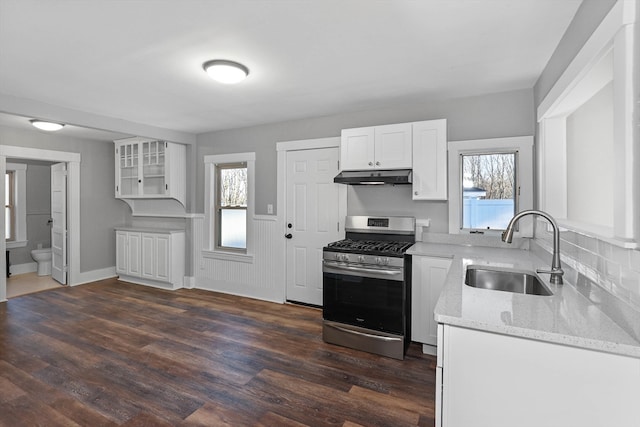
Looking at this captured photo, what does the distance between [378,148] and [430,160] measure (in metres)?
0.52

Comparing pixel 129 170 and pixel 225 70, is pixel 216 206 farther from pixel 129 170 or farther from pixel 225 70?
pixel 225 70

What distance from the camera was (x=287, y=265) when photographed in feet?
14.2

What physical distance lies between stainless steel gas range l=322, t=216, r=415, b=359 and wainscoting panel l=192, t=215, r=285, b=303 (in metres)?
1.37

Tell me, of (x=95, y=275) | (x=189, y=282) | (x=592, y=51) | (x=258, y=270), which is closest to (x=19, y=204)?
(x=95, y=275)

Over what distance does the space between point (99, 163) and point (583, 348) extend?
673cm

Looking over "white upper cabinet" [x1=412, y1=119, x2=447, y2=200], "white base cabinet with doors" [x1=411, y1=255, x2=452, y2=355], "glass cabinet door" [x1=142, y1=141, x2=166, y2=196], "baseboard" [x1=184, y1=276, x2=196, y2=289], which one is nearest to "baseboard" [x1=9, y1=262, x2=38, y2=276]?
"glass cabinet door" [x1=142, y1=141, x2=166, y2=196]

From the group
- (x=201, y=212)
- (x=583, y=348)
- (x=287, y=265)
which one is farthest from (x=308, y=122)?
(x=583, y=348)

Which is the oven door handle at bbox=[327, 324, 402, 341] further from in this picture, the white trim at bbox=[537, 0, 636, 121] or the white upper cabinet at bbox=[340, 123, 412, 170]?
→ the white trim at bbox=[537, 0, 636, 121]

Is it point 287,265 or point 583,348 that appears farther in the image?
point 287,265

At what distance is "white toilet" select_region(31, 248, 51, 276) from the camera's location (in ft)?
19.7

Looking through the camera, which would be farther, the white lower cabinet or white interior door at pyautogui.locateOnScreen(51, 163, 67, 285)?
white interior door at pyautogui.locateOnScreen(51, 163, 67, 285)

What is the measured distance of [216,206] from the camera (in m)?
5.00

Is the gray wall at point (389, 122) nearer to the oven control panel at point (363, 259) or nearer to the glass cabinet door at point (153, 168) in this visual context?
the glass cabinet door at point (153, 168)

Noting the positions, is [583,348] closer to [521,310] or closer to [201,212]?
[521,310]
